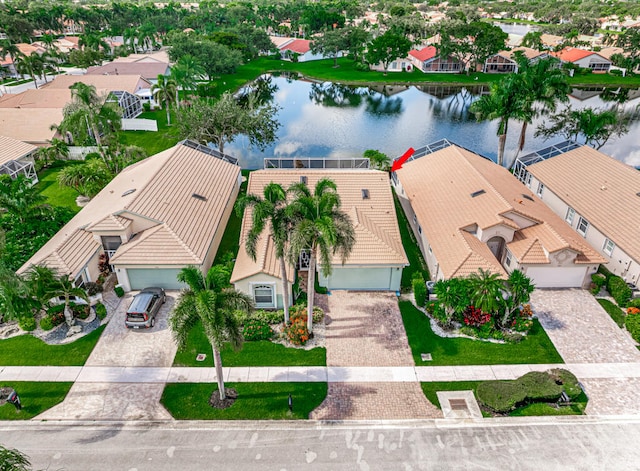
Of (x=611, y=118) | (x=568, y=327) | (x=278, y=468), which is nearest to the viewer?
(x=278, y=468)

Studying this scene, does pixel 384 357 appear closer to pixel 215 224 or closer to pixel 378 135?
pixel 215 224

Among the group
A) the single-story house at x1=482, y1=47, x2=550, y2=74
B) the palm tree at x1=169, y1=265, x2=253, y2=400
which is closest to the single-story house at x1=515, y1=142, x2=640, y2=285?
the palm tree at x1=169, y1=265, x2=253, y2=400

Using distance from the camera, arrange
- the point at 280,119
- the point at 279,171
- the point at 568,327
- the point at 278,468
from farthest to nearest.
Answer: the point at 280,119 < the point at 279,171 < the point at 568,327 < the point at 278,468

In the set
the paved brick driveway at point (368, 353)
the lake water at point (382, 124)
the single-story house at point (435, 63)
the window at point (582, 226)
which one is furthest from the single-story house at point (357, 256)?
the single-story house at point (435, 63)

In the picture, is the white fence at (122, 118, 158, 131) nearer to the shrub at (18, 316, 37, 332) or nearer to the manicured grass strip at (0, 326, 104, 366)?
the shrub at (18, 316, 37, 332)

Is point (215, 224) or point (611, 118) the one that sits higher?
point (611, 118)

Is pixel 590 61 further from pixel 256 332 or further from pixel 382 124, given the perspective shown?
pixel 256 332

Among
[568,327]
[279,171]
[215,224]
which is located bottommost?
[568,327]

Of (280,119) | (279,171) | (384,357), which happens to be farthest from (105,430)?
(280,119)

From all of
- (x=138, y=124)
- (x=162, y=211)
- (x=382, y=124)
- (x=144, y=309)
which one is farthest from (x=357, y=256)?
(x=138, y=124)
